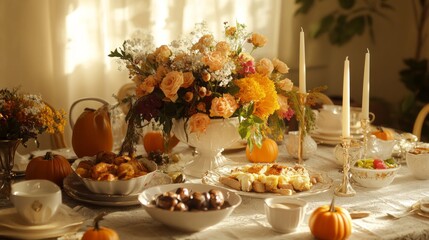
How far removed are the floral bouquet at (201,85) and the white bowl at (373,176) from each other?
1.01 ft

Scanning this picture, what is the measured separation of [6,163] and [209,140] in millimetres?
618

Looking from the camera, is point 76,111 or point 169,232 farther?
point 76,111

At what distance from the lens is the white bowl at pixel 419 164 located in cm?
201

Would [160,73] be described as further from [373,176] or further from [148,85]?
[373,176]

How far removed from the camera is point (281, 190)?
5.68 feet

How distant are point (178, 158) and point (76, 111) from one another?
1.35 m

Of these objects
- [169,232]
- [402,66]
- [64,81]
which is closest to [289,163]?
[169,232]

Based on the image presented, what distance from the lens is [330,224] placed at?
1.44 meters

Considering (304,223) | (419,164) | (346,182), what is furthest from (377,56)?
(304,223)

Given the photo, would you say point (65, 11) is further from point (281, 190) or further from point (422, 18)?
point (422, 18)

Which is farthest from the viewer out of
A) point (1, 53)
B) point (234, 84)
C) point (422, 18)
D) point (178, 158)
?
point (422, 18)

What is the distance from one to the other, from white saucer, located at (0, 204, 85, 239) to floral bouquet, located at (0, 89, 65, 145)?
0.30 m

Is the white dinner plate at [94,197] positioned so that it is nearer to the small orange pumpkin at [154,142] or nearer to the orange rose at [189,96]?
the orange rose at [189,96]

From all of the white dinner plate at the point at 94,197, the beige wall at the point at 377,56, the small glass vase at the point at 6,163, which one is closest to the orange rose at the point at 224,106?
the white dinner plate at the point at 94,197
